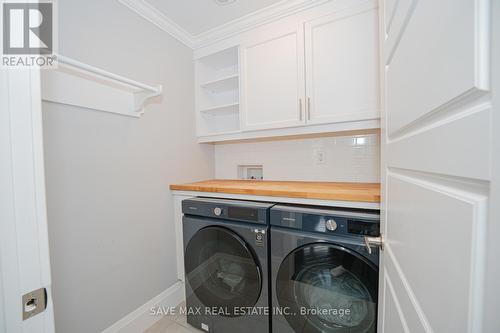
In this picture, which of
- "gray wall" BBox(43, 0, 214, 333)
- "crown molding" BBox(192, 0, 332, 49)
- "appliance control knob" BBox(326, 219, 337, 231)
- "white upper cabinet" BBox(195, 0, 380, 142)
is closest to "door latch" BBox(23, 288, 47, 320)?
"gray wall" BBox(43, 0, 214, 333)

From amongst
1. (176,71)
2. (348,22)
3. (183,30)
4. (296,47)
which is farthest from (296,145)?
(183,30)

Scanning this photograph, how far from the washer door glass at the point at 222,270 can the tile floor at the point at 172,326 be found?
292 mm

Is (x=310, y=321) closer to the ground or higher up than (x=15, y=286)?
closer to the ground

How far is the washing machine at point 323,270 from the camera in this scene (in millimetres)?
861

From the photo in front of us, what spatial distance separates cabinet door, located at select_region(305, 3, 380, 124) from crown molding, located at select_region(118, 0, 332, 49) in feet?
0.62

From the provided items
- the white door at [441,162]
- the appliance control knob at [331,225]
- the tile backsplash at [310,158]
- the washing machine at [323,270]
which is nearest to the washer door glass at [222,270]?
the washing machine at [323,270]

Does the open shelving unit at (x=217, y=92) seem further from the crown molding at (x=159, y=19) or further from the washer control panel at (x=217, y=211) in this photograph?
the washer control panel at (x=217, y=211)

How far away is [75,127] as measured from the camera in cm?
105

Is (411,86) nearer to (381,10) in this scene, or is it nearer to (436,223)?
(436,223)

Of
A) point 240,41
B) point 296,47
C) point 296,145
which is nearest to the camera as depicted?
point 296,47

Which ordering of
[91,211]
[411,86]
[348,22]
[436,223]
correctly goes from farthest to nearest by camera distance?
[348,22] → [91,211] → [411,86] → [436,223]

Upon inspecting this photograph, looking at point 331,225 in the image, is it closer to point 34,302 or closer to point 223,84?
point 34,302

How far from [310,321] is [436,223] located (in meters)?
0.97

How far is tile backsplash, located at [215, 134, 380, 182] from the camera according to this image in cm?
149
